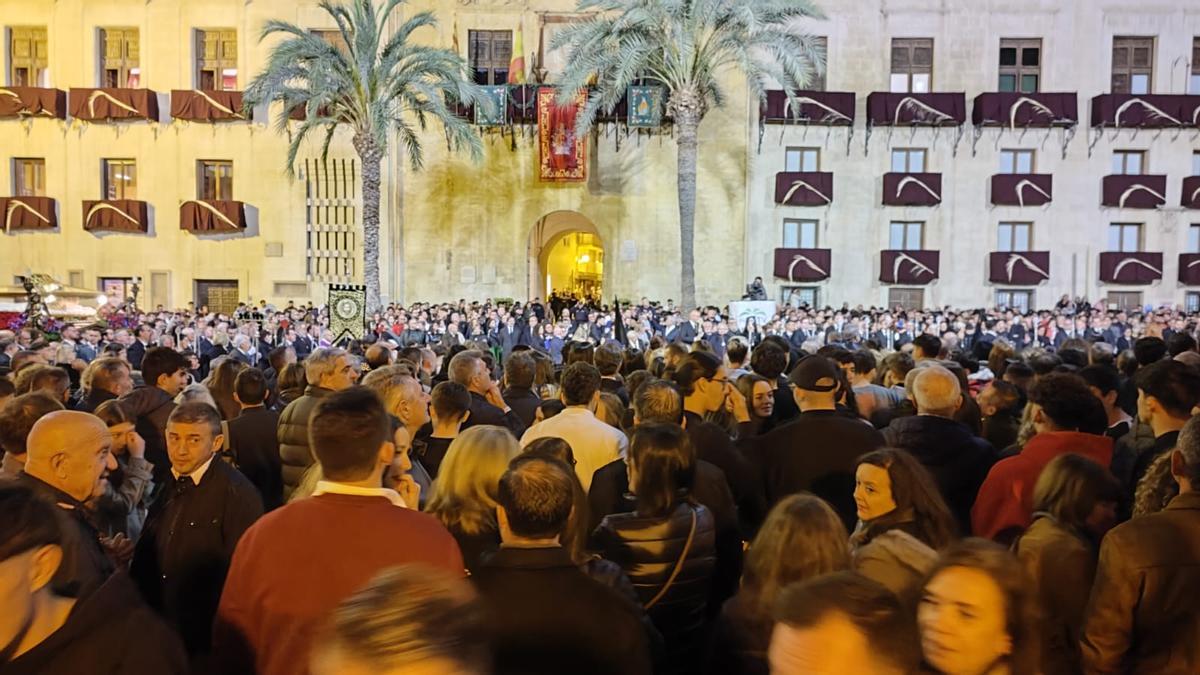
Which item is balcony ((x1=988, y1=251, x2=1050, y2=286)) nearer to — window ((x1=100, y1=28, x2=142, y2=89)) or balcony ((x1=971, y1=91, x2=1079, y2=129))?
balcony ((x1=971, y1=91, x2=1079, y2=129))

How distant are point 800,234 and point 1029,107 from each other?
8784mm

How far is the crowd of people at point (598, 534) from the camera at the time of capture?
2.00 m

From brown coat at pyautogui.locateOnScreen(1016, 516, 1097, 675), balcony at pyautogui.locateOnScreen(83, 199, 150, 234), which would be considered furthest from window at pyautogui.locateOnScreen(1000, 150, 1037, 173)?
brown coat at pyautogui.locateOnScreen(1016, 516, 1097, 675)

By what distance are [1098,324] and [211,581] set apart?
24.6m

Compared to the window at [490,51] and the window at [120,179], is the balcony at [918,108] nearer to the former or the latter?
the window at [490,51]

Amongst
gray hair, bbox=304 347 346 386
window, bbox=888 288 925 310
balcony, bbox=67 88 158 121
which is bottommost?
gray hair, bbox=304 347 346 386

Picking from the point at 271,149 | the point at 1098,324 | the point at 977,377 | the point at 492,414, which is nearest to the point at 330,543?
the point at 492,414

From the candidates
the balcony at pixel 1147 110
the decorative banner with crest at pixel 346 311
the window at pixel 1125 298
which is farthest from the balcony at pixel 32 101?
the window at pixel 1125 298

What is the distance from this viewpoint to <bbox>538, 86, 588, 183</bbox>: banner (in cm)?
2889

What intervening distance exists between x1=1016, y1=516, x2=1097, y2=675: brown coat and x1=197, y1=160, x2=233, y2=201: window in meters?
31.3

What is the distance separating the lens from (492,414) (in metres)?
5.92

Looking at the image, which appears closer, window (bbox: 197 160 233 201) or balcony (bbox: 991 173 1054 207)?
balcony (bbox: 991 173 1054 207)

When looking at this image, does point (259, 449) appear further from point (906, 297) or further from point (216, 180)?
point (906, 297)

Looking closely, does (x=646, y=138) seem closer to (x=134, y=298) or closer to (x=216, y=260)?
(x=216, y=260)
